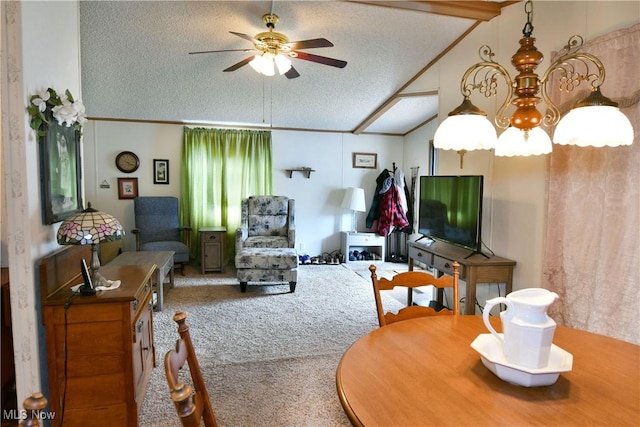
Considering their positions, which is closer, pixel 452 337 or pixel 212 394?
pixel 452 337

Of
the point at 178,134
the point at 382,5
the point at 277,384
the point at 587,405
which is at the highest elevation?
the point at 382,5

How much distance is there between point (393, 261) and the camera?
600cm

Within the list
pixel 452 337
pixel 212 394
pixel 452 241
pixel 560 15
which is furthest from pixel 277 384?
pixel 560 15

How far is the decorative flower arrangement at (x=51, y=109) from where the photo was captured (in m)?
1.61

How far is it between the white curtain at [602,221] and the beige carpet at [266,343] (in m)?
1.53

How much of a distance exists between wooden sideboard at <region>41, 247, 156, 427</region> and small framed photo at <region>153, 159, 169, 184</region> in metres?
3.91

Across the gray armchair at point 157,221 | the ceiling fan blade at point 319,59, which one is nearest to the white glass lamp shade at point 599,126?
the ceiling fan blade at point 319,59

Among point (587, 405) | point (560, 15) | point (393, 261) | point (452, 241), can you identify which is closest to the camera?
point (587, 405)

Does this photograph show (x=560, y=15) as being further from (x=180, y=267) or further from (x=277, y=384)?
(x=180, y=267)

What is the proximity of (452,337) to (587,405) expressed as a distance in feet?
1.47

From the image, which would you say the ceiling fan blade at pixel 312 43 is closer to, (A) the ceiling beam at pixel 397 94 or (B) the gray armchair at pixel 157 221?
(A) the ceiling beam at pixel 397 94

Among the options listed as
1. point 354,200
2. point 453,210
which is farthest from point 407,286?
point 354,200

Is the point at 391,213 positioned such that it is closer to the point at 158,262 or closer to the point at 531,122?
the point at 158,262

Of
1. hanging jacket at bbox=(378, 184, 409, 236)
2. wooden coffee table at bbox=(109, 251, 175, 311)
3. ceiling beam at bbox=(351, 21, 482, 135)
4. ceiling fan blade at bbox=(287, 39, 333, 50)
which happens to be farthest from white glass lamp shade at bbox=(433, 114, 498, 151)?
hanging jacket at bbox=(378, 184, 409, 236)
